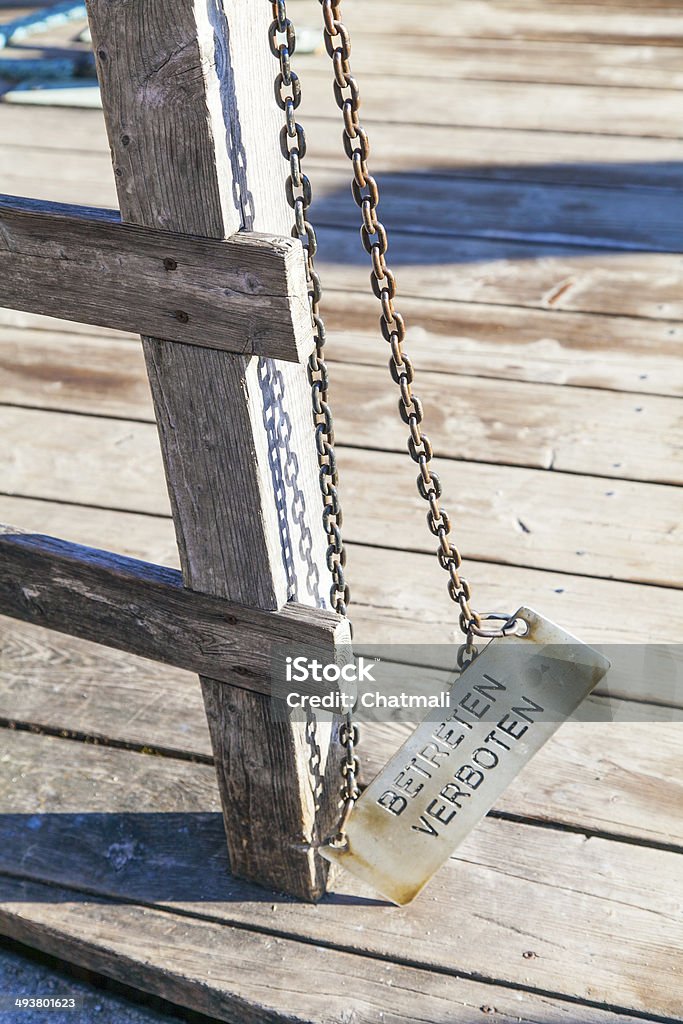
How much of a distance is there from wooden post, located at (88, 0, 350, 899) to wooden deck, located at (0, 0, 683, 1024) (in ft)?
0.48

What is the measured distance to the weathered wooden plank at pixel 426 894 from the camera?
1.30 meters

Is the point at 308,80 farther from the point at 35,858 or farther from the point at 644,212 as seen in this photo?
the point at 35,858

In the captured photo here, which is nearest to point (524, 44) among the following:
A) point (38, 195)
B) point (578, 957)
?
point (38, 195)

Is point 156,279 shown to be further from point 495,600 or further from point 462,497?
point 462,497

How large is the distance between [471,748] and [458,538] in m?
0.79

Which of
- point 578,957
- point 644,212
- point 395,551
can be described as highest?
point 644,212

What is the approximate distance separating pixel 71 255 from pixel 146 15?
234 mm

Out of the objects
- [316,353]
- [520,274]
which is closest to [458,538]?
[316,353]

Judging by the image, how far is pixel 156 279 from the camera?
101 centimetres

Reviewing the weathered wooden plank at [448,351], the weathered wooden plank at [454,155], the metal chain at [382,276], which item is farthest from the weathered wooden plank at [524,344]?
the metal chain at [382,276]

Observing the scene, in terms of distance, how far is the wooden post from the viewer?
3.04ft

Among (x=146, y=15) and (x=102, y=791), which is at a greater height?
(x=146, y=15)

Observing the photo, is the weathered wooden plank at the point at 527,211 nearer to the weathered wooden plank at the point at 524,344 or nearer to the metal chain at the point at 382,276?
the weathered wooden plank at the point at 524,344

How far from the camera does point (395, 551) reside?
1.95m
